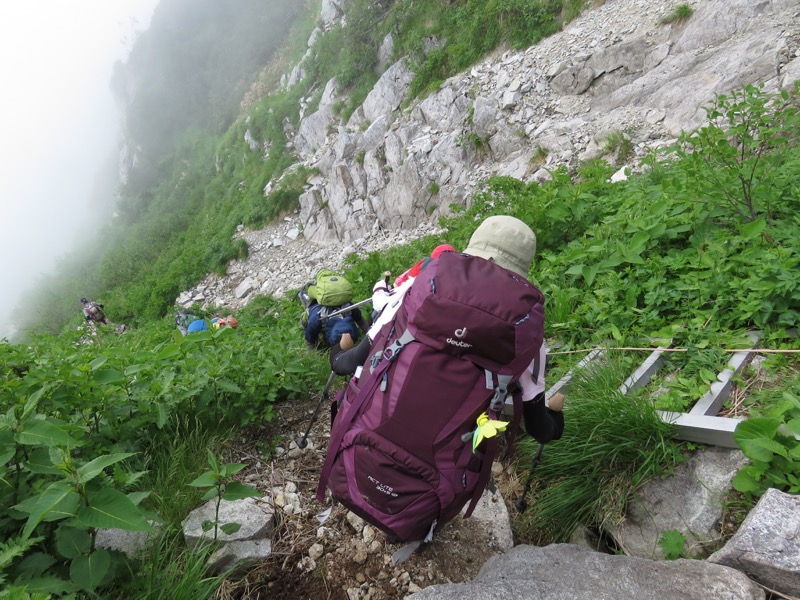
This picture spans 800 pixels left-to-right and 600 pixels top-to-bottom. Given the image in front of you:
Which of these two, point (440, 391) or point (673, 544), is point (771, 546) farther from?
point (440, 391)

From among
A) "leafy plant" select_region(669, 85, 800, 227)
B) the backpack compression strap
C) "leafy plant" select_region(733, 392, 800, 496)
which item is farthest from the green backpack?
"leafy plant" select_region(733, 392, 800, 496)

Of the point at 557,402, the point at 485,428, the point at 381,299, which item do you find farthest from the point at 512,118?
the point at 485,428

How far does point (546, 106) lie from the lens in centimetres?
1088

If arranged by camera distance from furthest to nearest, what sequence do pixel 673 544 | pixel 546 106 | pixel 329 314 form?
pixel 546 106
pixel 329 314
pixel 673 544

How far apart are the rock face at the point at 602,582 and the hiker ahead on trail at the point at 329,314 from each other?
8.68 ft

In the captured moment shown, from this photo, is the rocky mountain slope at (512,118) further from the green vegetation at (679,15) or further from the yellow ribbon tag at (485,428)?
the yellow ribbon tag at (485,428)

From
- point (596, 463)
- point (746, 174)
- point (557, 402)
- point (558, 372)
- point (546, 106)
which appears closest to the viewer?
point (557, 402)

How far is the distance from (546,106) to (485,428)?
11.2 meters

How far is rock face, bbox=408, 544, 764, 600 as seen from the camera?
1378 mm

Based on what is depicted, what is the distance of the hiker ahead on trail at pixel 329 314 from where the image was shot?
412 centimetres

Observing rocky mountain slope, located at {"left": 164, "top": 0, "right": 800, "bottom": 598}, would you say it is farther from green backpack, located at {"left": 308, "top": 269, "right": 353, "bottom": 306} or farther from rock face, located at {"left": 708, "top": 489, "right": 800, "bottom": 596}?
green backpack, located at {"left": 308, "top": 269, "right": 353, "bottom": 306}

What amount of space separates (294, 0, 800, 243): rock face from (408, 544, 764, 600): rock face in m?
6.36

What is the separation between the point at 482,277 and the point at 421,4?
17897mm

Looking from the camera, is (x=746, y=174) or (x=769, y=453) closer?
(x=769, y=453)
